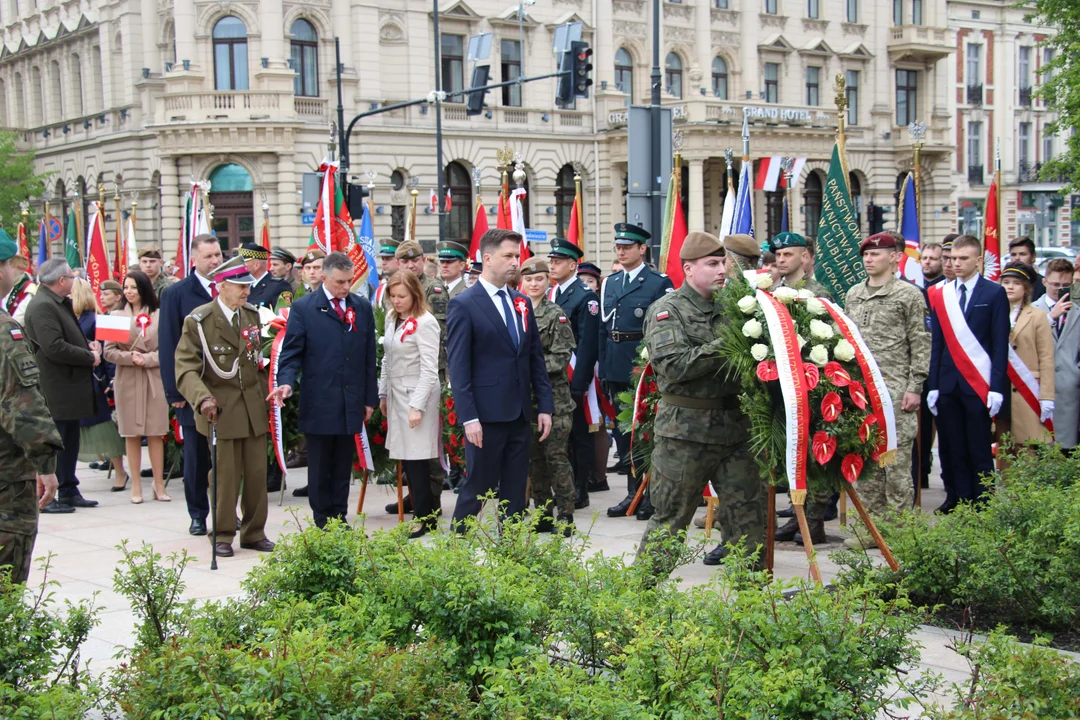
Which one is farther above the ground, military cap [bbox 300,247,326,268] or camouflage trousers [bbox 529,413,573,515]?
military cap [bbox 300,247,326,268]

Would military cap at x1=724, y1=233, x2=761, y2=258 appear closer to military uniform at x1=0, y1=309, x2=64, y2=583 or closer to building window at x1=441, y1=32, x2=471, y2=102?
military uniform at x1=0, y1=309, x2=64, y2=583

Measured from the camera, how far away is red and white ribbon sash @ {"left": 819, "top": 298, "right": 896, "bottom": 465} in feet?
23.4

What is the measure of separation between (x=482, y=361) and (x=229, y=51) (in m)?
38.2

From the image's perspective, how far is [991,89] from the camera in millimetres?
67312

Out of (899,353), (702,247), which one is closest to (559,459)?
(899,353)

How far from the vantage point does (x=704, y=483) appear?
23.2 ft

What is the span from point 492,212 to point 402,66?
6838 millimetres

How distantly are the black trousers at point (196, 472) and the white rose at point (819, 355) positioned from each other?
17.0 feet

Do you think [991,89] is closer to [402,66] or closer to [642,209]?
[402,66]

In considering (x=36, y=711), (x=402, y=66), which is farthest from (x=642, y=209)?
(x=402, y=66)

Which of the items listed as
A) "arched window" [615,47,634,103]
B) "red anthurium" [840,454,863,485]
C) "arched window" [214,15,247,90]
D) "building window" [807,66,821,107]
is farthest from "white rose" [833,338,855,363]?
"building window" [807,66,821,107]

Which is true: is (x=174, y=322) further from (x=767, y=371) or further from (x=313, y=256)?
(x=767, y=371)

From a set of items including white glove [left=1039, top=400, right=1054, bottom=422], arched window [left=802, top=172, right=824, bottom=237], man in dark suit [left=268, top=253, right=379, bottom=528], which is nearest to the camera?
man in dark suit [left=268, top=253, right=379, bottom=528]

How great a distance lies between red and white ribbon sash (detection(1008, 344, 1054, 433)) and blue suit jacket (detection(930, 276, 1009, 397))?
20.6 inches
